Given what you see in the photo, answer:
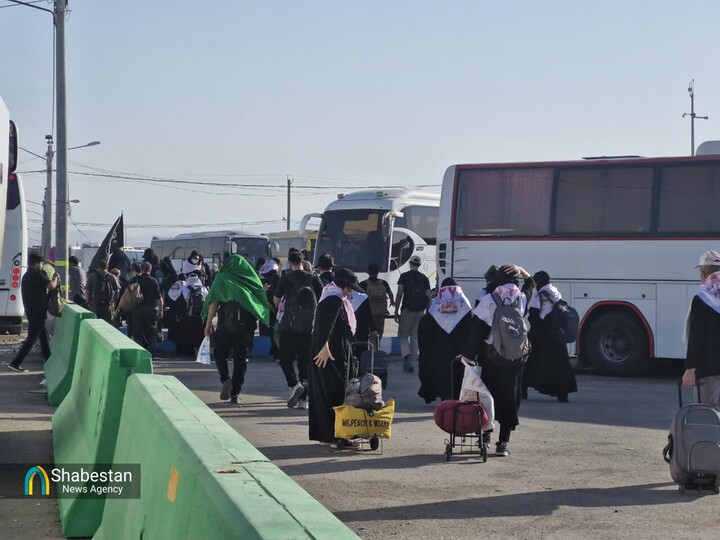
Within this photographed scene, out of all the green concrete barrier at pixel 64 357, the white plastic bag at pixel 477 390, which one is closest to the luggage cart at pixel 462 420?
the white plastic bag at pixel 477 390

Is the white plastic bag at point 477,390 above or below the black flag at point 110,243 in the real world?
below

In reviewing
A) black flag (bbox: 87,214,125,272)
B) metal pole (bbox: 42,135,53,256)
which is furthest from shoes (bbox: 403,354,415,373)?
metal pole (bbox: 42,135,53,256)

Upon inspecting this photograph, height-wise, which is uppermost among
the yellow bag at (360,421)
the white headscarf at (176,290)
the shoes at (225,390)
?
the white headscarf at (176,290)

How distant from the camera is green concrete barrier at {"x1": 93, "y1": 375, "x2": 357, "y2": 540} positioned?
129 inches

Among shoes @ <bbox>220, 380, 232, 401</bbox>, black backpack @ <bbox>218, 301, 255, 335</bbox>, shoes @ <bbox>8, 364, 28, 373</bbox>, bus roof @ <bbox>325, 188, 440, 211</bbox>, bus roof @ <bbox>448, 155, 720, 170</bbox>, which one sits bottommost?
shoes @ <bbox>8, 364, 28, 373</bbox>

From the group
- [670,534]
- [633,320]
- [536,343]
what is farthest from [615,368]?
[670,534]

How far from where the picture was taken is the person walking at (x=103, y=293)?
20.3m

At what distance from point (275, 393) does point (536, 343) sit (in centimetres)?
346

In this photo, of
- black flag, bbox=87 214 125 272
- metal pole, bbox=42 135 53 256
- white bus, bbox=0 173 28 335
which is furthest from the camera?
metal pole, bbox=42 135 53 256

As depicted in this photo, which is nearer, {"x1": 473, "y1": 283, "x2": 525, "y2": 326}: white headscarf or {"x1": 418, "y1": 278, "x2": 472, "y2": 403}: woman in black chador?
{"x1": 473, "y1": 283, "x2": 525, "y2": 326}: white headscarf

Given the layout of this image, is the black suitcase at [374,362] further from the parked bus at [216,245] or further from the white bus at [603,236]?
the parked bus at [216,245]

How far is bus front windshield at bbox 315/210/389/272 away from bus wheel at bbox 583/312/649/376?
12666 mm

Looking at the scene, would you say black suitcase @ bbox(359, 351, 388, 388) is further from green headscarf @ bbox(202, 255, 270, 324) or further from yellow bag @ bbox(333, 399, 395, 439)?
green headscarf @ bbox(202, 255, 270, 324)

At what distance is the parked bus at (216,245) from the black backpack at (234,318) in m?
26.4
